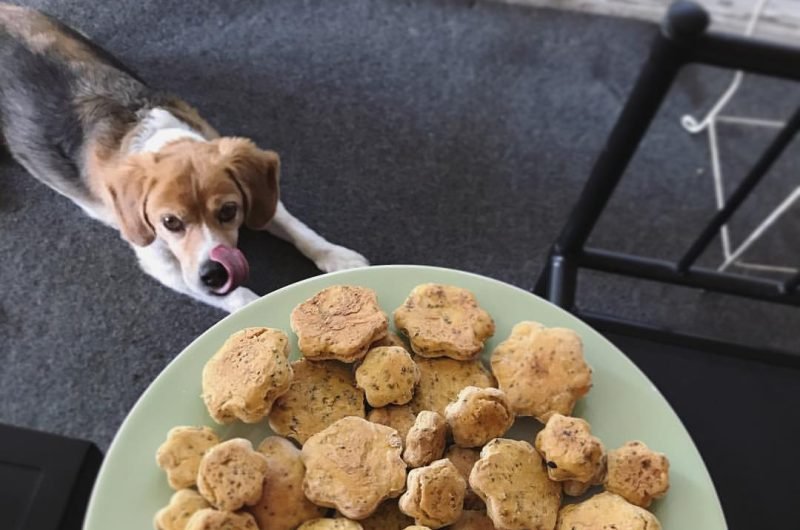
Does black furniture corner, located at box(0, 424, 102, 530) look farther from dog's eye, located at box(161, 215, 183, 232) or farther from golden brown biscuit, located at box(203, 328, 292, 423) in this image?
dog's eye, located at box(161, 215, 183, 232)

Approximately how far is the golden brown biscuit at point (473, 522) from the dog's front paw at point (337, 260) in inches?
27.5

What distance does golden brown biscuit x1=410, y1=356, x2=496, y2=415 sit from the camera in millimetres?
663

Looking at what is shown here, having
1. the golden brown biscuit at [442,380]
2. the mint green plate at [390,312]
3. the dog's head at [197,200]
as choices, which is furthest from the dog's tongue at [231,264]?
the golden brown biscuit at [442,380]

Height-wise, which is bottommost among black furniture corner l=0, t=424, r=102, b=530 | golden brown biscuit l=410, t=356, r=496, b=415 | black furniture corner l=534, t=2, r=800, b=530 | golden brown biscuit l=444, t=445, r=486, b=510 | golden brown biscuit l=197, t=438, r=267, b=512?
black furniture corner l=0, t=424, r=102, b=530

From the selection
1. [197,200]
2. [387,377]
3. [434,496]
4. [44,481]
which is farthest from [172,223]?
[434,496]

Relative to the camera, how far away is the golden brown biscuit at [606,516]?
584 millimetres

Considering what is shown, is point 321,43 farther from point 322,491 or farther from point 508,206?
point 322,491

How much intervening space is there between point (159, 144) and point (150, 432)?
2.03 ft

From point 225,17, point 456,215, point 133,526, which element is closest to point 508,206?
point 456,215

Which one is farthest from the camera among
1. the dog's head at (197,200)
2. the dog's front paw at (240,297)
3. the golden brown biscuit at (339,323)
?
the dog's front paw at (240,297)

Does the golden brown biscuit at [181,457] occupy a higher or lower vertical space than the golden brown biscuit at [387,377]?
lower

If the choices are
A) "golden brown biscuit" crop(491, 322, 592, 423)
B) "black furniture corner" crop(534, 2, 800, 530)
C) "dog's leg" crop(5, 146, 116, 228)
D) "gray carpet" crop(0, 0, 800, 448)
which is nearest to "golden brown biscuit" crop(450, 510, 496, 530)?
"golden brown biscuit" crop(491, 322, 592, 423)

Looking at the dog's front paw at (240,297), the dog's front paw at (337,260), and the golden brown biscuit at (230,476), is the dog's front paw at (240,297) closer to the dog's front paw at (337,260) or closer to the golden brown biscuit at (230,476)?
the dog's front paw at (337,260)

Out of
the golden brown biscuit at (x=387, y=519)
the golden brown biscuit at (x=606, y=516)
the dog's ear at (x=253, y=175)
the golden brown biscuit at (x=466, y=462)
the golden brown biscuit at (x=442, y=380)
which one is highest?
the golden brown biscuit at (x=606, y=516)
